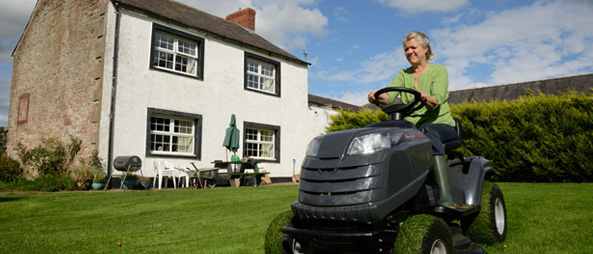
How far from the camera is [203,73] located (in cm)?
1395

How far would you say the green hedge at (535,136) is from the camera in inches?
375

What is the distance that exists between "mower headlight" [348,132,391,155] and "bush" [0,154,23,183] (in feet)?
48.4

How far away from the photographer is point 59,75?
13.6 meters

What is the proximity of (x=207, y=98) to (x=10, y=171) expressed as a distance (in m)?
7.00

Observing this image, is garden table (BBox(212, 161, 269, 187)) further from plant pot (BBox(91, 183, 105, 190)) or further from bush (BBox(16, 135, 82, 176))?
bush (BBox(16, 135, 82, 176))

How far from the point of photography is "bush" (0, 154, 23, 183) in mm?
13570

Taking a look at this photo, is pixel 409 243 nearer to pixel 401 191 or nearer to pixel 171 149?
pixel 401 191

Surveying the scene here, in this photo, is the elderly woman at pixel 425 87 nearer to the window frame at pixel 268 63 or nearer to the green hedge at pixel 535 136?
the green hedge at pixel 535 136

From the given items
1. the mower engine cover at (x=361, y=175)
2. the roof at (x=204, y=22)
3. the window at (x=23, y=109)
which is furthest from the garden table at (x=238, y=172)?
the mower engine cover at (x=361, y=175)

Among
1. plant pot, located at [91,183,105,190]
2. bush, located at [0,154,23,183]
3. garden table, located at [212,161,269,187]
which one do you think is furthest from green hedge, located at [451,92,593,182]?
bush, located at [0,154,23,183]

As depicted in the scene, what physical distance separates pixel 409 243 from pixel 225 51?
1344 cm

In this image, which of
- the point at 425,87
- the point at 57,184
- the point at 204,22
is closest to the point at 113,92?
Answer: the point at 57,184

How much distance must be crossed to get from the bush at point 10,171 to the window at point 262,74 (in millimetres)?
8310

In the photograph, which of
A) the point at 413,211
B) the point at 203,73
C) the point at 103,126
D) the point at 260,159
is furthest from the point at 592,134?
the point at 103,126
